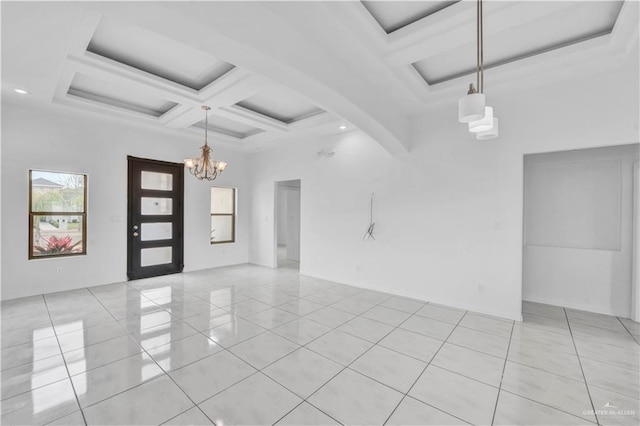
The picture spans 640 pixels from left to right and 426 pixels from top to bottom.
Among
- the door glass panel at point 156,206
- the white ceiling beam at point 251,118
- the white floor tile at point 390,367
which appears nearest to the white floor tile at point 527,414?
the white floor tile at point 390,367

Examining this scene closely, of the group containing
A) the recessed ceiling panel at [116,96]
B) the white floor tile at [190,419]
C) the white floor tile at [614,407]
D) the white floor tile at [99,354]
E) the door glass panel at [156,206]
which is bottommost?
the white floor tile at [614,407]

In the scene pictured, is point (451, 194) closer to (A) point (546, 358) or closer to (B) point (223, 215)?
(A) point (546, 358)

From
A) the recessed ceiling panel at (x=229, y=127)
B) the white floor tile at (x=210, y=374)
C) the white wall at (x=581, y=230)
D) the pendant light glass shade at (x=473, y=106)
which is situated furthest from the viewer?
the recessed ceiling panel at (x=229, y=127)

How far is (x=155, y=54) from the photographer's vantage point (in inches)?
130

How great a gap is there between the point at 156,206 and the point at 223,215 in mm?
1731

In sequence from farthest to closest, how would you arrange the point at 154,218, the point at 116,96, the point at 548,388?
1. the point at 154,218
2. the point at 116,96
3. the point at 548,388

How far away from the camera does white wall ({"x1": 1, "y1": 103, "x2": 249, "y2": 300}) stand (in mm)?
4422

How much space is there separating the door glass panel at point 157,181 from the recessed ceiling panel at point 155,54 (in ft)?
9.45

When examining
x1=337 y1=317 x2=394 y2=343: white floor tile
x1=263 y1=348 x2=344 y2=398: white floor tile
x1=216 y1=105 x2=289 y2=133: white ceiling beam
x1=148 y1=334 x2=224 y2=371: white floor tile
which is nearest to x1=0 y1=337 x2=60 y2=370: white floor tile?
x1=148 y1=334 x2=224 y2=371: white floor tile

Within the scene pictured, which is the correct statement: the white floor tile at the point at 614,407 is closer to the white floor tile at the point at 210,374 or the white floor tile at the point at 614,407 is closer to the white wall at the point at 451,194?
the white wall at the point at 451,194

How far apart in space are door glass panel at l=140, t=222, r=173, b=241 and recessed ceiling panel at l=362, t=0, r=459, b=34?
5.93 metres

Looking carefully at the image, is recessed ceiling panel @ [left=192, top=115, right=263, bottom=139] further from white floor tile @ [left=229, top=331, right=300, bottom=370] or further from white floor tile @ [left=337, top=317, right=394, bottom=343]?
white floor tile @ [left=337, top=317, right=394, bottom=343]

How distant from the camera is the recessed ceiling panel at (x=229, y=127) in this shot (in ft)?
18.7

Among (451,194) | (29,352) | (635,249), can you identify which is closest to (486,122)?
(451,194)
